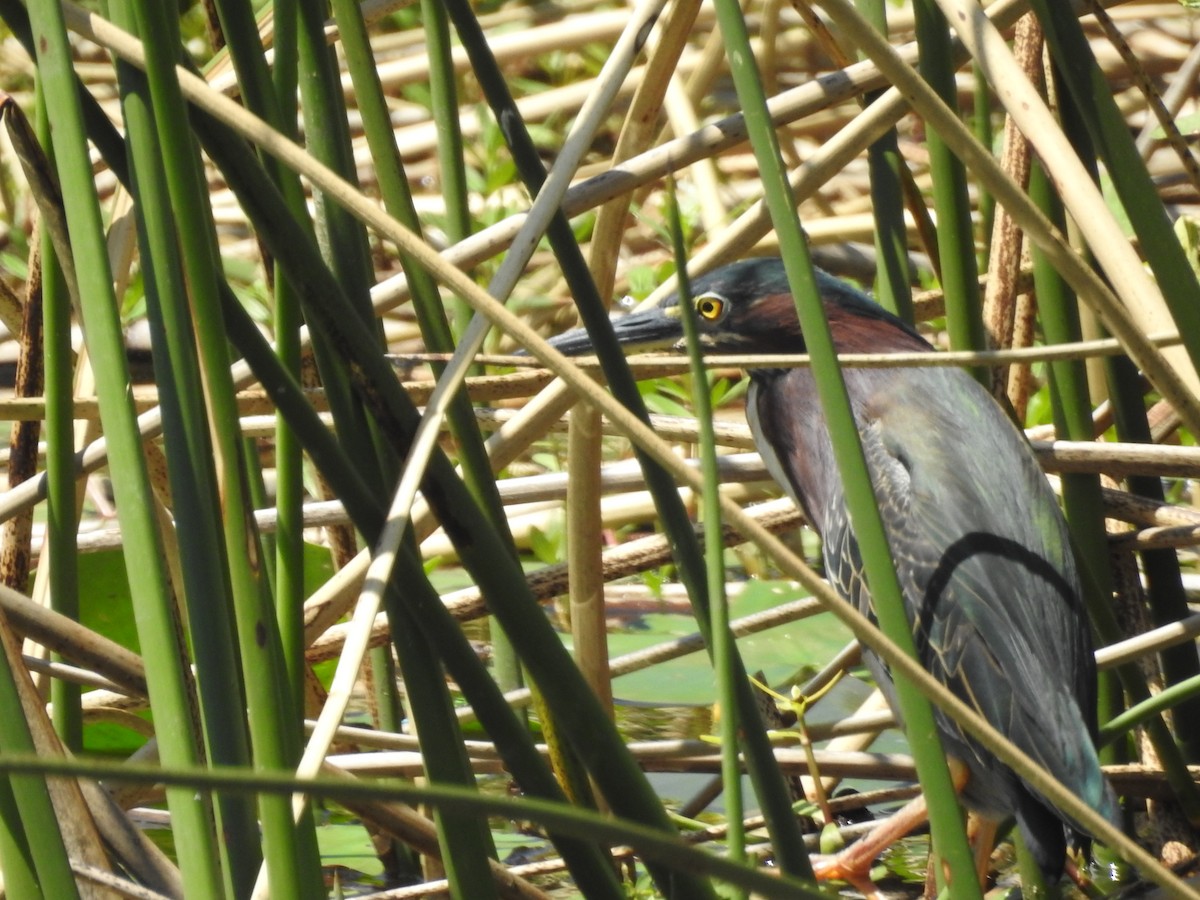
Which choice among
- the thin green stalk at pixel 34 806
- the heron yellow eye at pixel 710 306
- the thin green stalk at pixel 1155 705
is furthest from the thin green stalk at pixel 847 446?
the heron yellow eye at pixel 710 306

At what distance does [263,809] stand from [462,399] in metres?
0.38

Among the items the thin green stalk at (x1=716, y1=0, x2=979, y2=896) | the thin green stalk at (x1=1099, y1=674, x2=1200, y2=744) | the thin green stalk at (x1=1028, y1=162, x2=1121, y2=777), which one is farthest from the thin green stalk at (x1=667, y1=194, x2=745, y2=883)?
the thin green stalk at (x1=1028, y1=162, x2=1121, y2=777)

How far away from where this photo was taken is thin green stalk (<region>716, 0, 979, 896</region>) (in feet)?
2.49

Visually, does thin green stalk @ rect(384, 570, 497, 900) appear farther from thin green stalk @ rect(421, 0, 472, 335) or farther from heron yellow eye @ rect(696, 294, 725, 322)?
heron yellow eye @ rect(696, 294, 725, 322)

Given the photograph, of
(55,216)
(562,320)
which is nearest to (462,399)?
(55,216)

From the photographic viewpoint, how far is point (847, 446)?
0.78m

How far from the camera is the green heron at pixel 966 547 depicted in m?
1.62

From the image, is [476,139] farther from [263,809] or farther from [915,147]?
[263,809]

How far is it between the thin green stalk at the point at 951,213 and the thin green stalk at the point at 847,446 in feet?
2.26

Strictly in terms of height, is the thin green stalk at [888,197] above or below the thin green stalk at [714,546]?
above

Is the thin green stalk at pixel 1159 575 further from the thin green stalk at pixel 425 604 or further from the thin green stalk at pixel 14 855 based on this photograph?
the thin green stalk at pixel 14 855

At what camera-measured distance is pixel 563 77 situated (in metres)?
4.46

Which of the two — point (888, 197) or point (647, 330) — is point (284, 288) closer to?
point (888, 197)

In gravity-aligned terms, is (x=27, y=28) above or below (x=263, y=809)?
above
